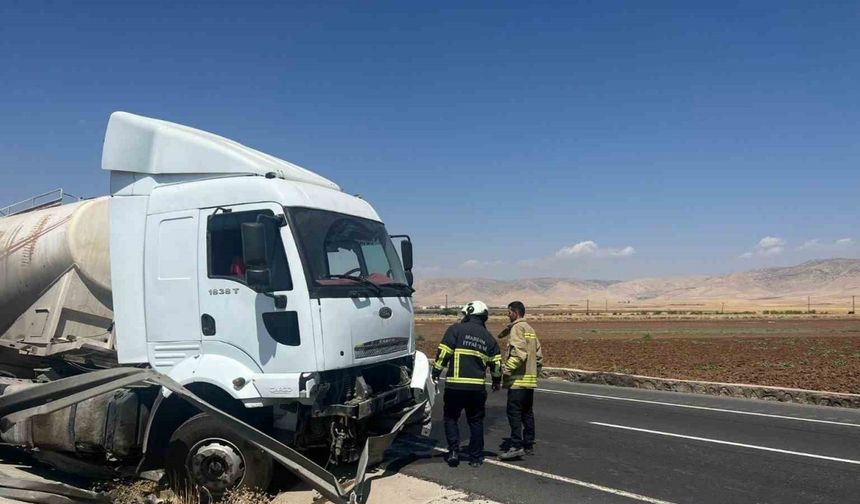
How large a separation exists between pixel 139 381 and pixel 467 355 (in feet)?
11.1

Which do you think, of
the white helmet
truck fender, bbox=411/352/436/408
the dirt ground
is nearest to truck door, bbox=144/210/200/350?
truck fender, bbox=411/352/436/408

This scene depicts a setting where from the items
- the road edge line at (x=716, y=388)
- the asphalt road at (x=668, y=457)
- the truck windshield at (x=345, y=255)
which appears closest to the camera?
the truck windshield at (x=345, y=255)

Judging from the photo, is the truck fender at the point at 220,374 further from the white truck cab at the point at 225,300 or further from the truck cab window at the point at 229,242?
the truck cab window at the point at 229,242

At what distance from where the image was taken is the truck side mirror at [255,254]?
5.34 metres

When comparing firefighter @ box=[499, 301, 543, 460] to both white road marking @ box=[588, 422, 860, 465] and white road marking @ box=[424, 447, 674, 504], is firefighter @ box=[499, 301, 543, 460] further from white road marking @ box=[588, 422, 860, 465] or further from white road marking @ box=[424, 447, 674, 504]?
white road marking @ box=[588, 422, 860, 465]

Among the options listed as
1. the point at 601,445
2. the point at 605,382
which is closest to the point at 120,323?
the point at 601,445

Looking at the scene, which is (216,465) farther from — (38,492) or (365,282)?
(365,282)

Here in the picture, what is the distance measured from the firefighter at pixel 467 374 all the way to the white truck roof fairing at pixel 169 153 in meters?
2.60

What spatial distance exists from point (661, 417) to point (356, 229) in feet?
22.0

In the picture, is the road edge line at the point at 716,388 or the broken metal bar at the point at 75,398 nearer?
the broken metal bar at the point at 75,398

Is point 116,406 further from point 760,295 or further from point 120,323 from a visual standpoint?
point 760,295

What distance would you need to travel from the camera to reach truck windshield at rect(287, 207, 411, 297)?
569 cm

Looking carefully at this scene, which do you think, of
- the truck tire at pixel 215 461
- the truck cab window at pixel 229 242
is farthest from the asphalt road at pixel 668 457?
the truck cab window at pixel 229 242

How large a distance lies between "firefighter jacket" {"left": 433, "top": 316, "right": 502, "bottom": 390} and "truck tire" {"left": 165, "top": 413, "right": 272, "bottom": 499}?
231cm
